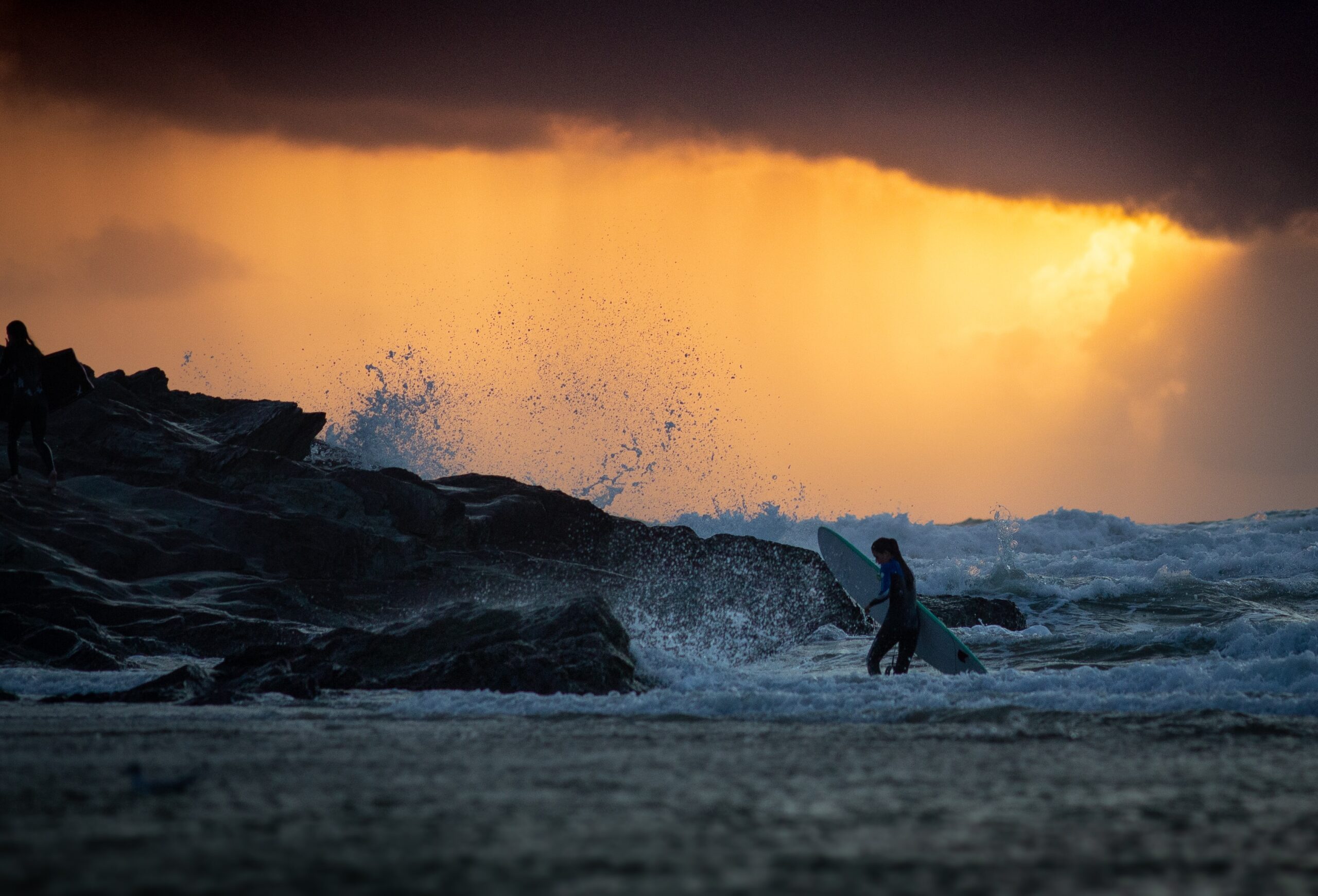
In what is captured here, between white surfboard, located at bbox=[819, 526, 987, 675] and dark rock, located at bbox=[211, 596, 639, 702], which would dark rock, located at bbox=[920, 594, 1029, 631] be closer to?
white surfboard, located at bbox=[819, 526, 987, 675]

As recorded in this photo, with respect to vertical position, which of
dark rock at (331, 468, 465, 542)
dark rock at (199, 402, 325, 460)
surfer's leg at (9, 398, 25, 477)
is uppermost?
dark rock at (199, 402, 325, 460)

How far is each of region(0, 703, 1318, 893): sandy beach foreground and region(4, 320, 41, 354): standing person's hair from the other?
364 inches

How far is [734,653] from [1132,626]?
7.20 m

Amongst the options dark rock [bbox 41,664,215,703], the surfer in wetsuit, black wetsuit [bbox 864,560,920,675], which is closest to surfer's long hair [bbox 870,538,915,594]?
the surfer in wetsuit

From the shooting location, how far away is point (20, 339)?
1327 centimetres

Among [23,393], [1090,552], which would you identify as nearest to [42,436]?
[23,393]

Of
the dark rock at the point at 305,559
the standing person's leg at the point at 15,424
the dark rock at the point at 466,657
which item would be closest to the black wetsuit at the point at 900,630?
the dark rock at the point at 305,559

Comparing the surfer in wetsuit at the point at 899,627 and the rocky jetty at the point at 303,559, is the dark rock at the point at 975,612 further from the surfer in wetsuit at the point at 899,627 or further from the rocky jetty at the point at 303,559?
the surfer in wetsuit at the point at 899,627

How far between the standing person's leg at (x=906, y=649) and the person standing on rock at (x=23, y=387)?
10816mm

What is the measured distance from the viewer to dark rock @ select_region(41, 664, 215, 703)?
7.71 metres

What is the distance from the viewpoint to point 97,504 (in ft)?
47.4

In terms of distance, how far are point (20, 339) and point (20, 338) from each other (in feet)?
0.07

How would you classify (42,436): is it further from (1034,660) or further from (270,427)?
(1034,660)

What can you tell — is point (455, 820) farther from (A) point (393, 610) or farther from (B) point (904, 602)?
(A) point (393, 610)
